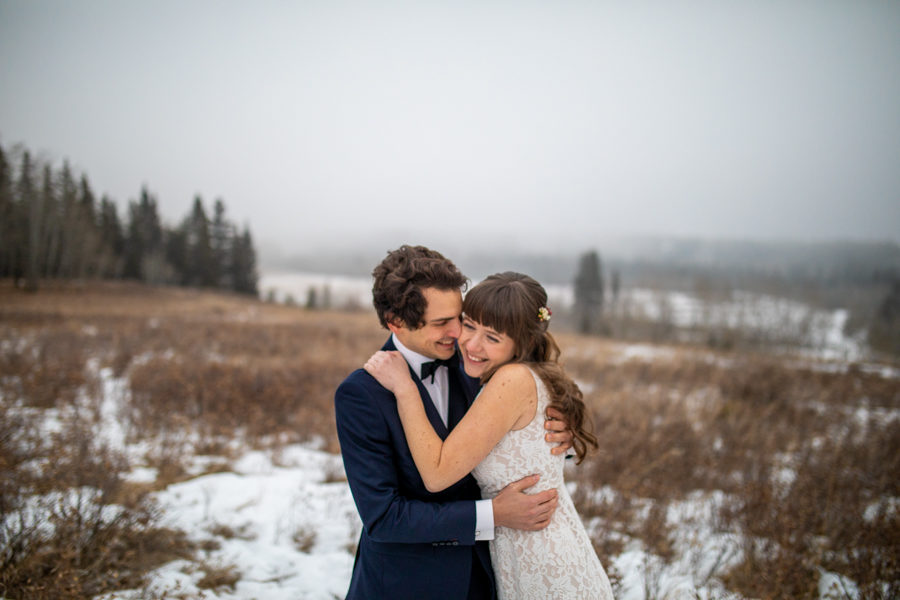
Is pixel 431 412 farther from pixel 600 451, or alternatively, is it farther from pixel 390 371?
pixel 600 451

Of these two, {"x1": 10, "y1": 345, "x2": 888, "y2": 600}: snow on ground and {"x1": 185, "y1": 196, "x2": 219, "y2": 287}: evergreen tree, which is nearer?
{"x1": 10, "y1": 345, "x2": 888, "y2": 600}: snow on ground

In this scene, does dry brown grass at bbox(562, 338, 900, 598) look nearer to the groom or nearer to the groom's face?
the groom

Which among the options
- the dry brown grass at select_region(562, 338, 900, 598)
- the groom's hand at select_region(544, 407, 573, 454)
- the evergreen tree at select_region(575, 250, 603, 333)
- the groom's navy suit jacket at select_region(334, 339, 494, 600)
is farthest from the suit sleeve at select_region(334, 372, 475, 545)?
the evergreen tree at select_region(575, 250, 603, 333)

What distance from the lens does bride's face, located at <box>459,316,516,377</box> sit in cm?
185

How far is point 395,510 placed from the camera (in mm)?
1602

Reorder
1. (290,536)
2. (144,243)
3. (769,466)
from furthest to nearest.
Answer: (144,243), (769,466), (290,536)

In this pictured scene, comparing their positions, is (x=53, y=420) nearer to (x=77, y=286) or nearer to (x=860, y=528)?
(x=860, y=528)

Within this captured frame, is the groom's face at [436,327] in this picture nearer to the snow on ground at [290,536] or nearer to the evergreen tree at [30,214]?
the snow on ground at [290,536]

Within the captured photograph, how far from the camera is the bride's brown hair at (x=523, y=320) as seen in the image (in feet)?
5.98

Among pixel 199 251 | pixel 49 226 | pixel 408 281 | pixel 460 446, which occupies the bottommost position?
pixel 460 446

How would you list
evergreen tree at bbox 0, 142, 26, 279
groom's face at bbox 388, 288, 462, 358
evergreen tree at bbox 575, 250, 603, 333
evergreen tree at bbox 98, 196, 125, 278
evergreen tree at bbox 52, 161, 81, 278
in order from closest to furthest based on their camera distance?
groom's face at bbox 388, 288, 462, 358, evergreen tree at bbox 0, 142, 26, 279, evergreen tree at bbox 52, 161, 81, 278, evergreen tree at bbox 98, 196, 125, 278, evergreen tree at bbox 575, 250, 603, 333

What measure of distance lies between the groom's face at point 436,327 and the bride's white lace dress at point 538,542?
1.36 ft

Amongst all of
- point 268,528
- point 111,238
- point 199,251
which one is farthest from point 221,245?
point 268,528

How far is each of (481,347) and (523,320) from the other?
218 mm
